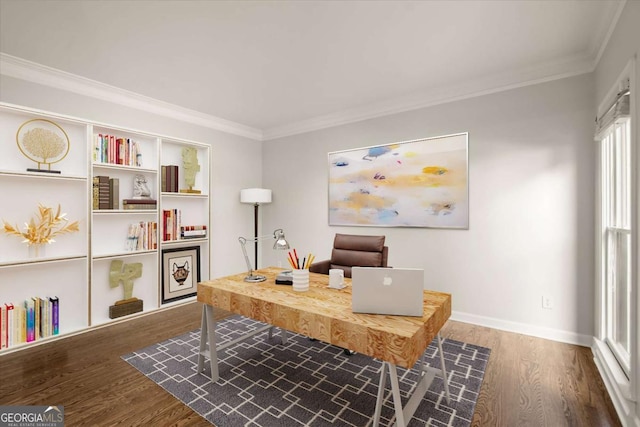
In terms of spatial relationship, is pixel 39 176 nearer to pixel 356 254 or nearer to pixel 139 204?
pixel 139 204

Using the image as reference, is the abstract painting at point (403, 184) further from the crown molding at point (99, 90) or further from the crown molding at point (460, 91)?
the crown molding at point (99, 90)

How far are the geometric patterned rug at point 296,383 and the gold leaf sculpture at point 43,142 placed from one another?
201 cm

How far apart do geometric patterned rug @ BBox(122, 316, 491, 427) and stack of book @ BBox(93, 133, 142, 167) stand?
199 centimetres

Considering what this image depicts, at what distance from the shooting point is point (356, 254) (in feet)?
10.1

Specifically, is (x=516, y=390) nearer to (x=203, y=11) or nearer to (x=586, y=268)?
(x=586, y=268)

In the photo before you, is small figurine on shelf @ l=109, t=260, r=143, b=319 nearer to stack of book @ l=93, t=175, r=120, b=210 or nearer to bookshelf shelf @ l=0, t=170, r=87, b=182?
stack of book @ l=93, t=175, r=120, b=210

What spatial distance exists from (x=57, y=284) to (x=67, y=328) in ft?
1.45

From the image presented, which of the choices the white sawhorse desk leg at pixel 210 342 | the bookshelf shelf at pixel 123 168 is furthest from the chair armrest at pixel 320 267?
the bookshelf shelf at pixel 123 168

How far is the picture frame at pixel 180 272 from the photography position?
3725 millimetres

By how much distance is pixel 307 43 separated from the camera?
2467 mm

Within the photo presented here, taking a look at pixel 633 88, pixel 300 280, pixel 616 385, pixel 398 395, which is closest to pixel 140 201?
pixel 300 280

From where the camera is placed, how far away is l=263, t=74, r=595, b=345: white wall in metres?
2.73

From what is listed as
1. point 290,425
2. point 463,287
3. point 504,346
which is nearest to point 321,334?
point 290,425

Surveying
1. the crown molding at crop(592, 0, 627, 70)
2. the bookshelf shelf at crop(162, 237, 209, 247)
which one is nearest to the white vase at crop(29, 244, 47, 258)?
the bookshelf shelf at crop(162, 237, 209, 247)
